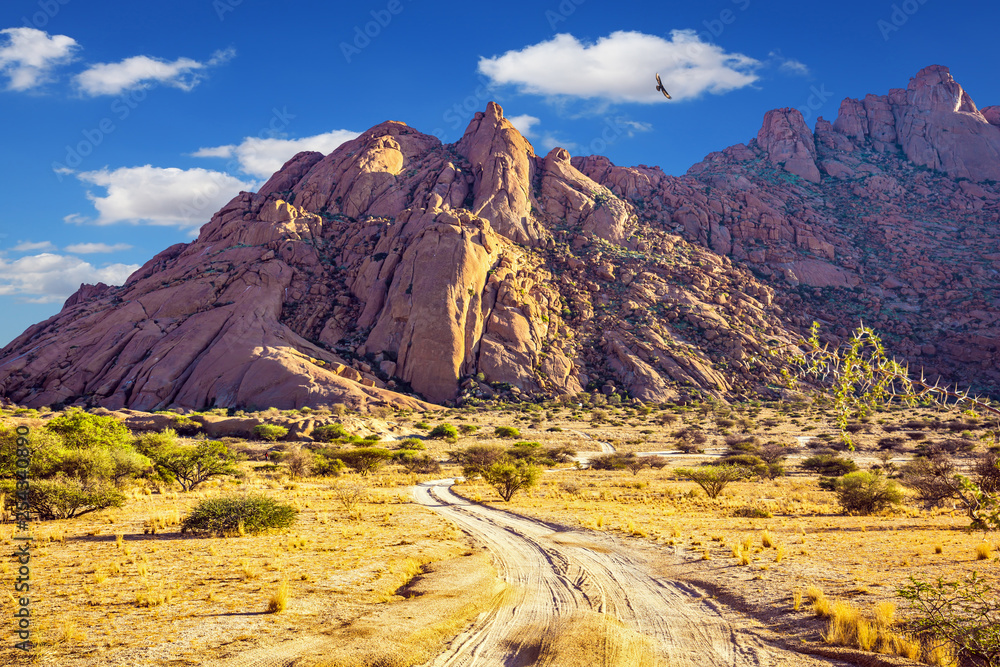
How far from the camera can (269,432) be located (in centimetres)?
4375

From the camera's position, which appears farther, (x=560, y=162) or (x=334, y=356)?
(x=560, y=162)

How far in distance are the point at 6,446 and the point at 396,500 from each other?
1530 centimetres

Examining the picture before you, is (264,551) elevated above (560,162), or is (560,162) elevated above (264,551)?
(560,162)

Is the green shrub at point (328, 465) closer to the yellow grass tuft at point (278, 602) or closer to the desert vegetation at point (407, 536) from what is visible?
the desert vegetation at point (407, 536)

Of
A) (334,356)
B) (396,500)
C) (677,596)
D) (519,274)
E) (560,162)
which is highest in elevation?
(560,162)

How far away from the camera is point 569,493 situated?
89.9 feet

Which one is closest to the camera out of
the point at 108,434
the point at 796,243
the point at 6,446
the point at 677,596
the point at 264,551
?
the point at 677,596

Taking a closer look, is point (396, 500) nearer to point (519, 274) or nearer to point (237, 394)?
point (237, 394)

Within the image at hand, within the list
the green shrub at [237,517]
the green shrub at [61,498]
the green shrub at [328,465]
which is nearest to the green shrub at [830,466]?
the green shrub at [328,465]

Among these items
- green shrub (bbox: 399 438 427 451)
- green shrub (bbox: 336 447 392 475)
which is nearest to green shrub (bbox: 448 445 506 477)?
green shrub (bbox: 336 447 392 475)

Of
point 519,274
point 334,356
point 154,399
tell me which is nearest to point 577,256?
point 519,274

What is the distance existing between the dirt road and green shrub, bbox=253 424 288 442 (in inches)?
1325

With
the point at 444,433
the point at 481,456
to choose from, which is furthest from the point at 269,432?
the point at 481,456

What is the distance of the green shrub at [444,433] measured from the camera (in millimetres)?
47250
